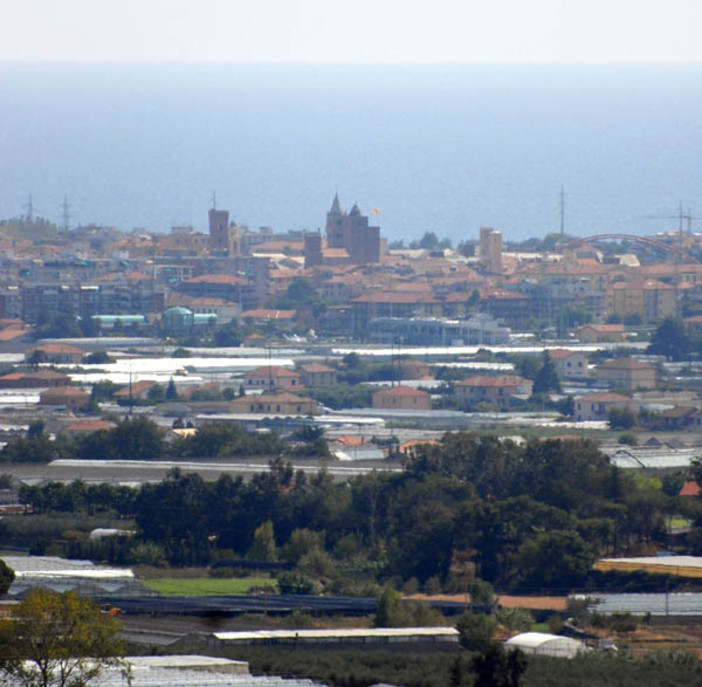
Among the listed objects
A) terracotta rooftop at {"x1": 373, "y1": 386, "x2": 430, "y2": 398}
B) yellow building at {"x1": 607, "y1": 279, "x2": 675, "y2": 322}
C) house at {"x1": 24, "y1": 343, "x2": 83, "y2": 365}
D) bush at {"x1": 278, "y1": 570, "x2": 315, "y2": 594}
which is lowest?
bush at {"x1": 278, "y1": 570, "x2": 315, "y2": 594}

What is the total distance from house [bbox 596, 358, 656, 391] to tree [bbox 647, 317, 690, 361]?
231 inches

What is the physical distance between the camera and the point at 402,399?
49031 millimetres

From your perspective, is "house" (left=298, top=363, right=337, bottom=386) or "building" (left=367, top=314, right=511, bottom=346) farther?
"building" (left=367, top=314, right=511, bottom=346)

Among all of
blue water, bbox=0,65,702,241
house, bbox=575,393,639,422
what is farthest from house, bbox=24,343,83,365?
blue water, bbox=0,65,702,241

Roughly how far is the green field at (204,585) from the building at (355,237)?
5408 centimetres

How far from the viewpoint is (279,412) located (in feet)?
156

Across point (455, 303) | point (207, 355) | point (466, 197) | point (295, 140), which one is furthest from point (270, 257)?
point (295, 140)

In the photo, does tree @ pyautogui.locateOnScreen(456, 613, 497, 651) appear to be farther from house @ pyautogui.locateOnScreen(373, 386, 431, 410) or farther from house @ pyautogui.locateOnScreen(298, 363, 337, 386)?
house @ pyautogui.locateOnScreen(298, 363, 337, 386)

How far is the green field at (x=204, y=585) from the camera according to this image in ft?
85.9

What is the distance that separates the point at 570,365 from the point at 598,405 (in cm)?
799

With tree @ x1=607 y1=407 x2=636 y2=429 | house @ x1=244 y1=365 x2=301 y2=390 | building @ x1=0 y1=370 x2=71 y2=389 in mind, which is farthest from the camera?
building @ x1=0 y1=370 x2=71 y2=389

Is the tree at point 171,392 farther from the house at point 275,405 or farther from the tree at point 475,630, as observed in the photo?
the tree at point 475,630

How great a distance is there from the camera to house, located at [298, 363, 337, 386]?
53188 millimetres

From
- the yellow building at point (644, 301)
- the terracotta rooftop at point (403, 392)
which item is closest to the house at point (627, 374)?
the terracotta rooftop at point (403, 392)
